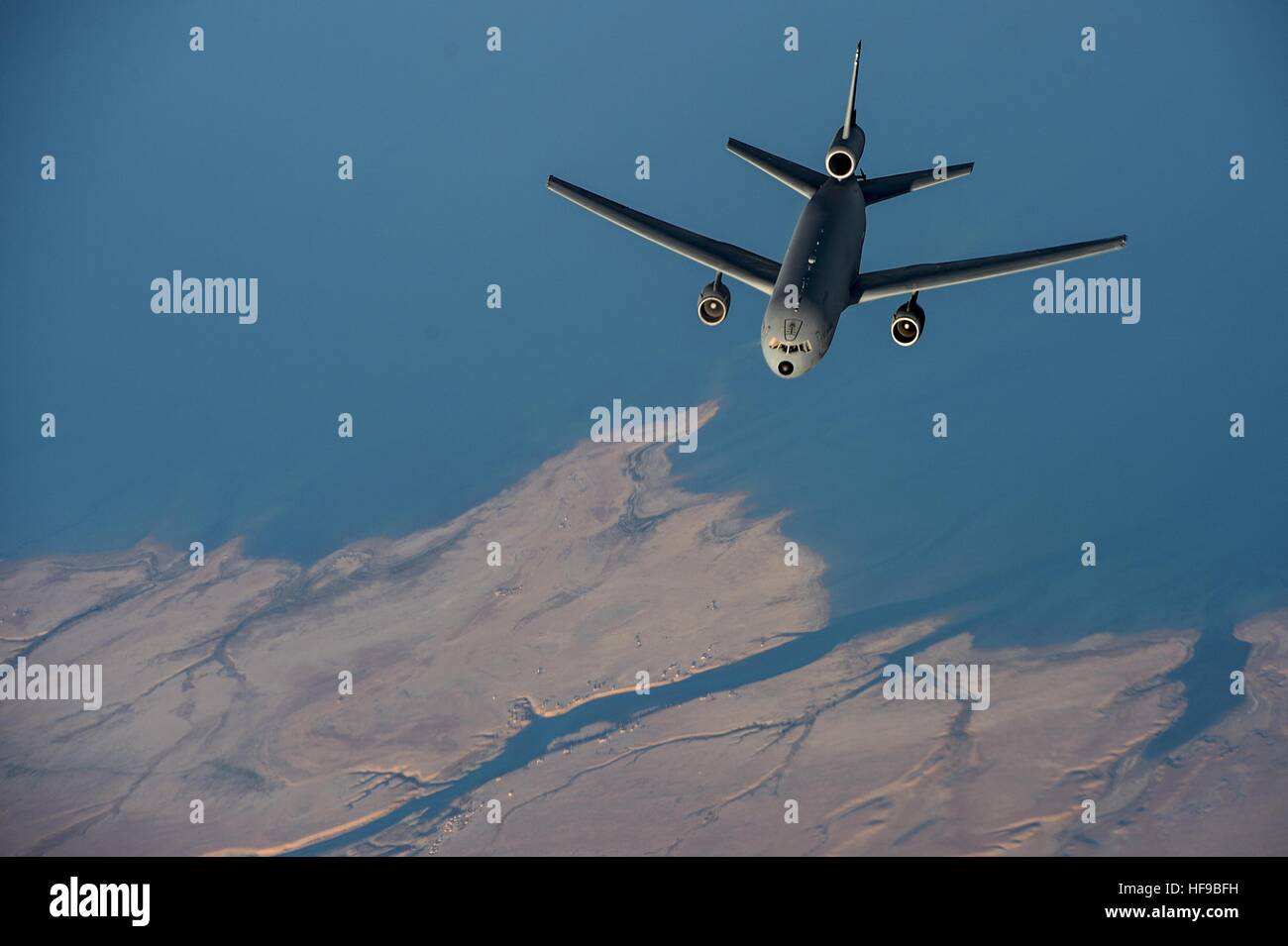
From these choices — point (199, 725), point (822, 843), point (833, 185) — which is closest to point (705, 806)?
point (822, 843)

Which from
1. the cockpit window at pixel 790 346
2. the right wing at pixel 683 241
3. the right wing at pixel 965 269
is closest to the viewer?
the cockpit window at pixel 790 346

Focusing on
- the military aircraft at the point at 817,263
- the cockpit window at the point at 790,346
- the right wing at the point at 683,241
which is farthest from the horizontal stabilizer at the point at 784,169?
the cockpit window at the point at 790,346

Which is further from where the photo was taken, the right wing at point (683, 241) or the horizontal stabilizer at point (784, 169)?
the horizontal stabilizer at point (784, 169)

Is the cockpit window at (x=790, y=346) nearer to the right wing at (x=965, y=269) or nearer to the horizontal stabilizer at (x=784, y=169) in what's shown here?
the right wing at (x=965, y=269)

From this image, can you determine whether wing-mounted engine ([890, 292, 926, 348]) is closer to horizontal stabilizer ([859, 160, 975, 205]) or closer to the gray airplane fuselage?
the gray airplane fuselage

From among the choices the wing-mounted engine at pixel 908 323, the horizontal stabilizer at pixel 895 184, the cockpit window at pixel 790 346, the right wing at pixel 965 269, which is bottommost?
the cockpit window at pixel 790 346

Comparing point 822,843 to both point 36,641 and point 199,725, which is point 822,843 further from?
point 36,641

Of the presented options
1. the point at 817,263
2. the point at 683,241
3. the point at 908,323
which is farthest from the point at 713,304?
the point at 908,323
